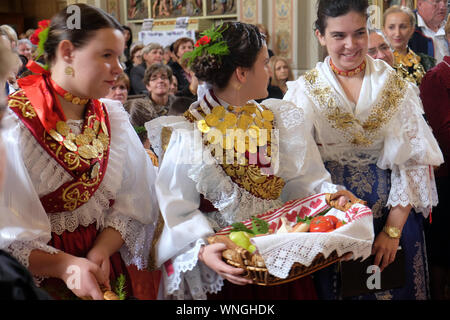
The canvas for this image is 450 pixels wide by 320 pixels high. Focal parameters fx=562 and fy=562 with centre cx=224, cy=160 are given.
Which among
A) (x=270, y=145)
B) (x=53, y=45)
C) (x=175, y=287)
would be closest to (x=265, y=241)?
(x=175, y=287)

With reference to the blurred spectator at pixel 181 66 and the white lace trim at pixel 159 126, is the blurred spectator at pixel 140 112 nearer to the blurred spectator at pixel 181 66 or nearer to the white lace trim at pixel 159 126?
the blurred spectator at pixel 181 66

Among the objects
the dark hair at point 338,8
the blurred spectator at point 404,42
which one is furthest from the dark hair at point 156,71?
the dark hair at point 338,8

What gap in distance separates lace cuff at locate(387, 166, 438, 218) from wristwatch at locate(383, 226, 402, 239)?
0.27 feet

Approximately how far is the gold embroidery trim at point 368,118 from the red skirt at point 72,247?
89cm

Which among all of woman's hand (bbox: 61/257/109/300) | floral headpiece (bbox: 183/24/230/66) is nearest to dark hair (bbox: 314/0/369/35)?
floral headpiece (bbox: 183/24/230/66)

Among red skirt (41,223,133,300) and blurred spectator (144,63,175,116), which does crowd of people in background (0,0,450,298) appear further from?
red skirt (41,223,133,300)

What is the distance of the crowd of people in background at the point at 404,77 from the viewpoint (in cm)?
244

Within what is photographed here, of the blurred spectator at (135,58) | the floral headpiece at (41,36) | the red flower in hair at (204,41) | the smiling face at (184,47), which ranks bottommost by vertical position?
the blurred spectator at (135,58)

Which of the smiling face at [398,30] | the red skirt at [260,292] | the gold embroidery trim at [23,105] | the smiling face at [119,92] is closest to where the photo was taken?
the gold embroidery trim at [23,105]

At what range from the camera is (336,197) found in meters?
1.65

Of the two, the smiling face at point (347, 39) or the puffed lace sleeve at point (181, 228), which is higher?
the smiling face at point (347, 39)

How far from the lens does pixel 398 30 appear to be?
117 inches

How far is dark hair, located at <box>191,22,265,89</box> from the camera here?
171cm
